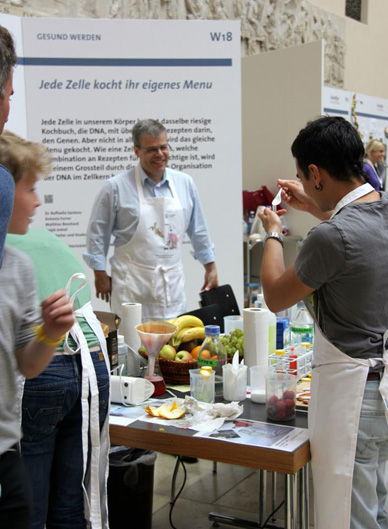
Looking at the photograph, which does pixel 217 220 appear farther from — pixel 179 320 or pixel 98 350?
pixel 98 350

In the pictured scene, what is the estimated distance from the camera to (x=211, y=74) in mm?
4320

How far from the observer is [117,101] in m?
4.27

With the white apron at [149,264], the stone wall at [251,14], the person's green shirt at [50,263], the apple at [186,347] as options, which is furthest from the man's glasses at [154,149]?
the stone wall at [251,14]

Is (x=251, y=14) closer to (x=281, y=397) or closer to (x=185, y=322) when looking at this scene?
(x=185, y=322)

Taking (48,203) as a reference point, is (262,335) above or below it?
below

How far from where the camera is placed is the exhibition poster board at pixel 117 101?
413cm

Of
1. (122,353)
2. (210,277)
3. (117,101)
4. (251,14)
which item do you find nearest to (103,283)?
(210,277)

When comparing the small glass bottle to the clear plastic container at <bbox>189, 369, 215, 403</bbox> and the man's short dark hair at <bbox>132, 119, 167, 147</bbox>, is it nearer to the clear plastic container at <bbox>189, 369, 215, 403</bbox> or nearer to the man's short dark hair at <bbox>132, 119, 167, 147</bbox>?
the clear plastic container at <bbox>189, 369, 215, 403</bbox>

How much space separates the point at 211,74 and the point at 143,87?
46 cm

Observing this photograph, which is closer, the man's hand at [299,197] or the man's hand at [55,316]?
the man's hand at [55,316]

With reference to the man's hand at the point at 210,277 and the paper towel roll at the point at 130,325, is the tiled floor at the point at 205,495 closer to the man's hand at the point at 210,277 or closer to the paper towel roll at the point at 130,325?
the paper towel roll at the point at 130,325

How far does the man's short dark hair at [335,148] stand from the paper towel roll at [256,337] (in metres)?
0.72

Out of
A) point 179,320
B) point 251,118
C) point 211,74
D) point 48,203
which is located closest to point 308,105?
point 251,118

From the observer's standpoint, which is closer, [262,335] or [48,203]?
[262,335]
